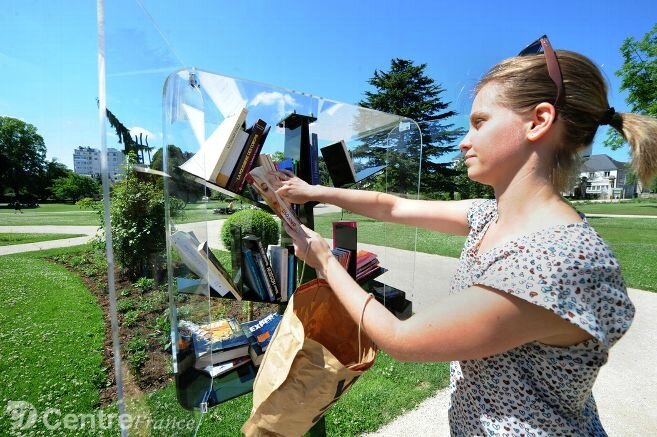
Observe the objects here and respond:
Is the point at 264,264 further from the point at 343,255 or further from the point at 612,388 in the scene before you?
the point at 612,388

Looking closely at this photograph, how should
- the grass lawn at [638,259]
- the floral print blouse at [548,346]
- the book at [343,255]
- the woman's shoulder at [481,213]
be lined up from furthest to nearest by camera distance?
the grass lawn at [638,259]
the book at [343,255]
the woman's shoulder at [481,213]
the floral print blouse at [548,346]

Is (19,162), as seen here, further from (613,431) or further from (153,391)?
(613,431)

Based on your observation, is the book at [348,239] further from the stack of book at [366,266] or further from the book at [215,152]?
the book at [215,152]

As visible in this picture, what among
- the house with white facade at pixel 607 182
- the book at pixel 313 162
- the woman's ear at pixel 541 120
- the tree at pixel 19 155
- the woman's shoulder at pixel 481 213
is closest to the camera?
the woman's ear at pixel 541 120

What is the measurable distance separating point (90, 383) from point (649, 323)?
6.98 m

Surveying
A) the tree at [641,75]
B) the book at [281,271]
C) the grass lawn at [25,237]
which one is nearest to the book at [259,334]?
the book at [281,271]

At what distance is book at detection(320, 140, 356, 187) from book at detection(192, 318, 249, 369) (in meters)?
1.03

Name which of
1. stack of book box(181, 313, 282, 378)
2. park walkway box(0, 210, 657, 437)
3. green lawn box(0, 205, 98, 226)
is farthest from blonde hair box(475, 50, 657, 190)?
green lawn box(0, 205, 98, 226)

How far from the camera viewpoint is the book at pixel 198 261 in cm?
150

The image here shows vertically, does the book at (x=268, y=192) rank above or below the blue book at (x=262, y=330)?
above

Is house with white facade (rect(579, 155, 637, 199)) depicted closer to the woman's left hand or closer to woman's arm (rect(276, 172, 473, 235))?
woman's arm (rect(276, 172, 473, 235))

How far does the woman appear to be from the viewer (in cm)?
86

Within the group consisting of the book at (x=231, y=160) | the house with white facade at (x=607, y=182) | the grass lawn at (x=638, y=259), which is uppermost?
the house with white facade at (x=607, y=182)

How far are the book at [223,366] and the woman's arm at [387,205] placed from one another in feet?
2.82
